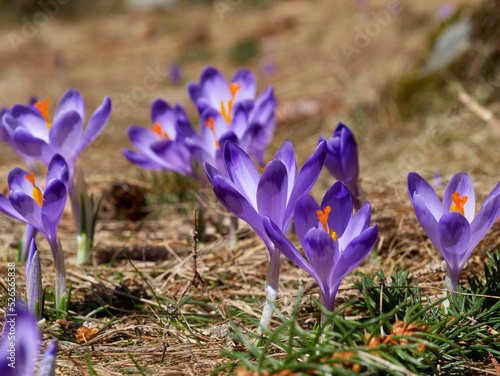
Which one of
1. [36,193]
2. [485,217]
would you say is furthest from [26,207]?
[485,217]

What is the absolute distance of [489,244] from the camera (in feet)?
6.55

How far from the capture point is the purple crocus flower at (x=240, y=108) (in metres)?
2.07

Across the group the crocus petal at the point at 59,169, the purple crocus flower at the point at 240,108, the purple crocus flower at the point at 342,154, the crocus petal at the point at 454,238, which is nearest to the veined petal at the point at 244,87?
the purple crocus flower at the point at 240,108

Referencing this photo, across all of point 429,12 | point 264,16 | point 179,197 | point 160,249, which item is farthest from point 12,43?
point 160,249

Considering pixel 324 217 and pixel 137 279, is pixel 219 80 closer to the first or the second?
pixel 137 279

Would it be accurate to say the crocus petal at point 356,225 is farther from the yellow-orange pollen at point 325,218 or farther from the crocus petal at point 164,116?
the crocus petal at point 164,116

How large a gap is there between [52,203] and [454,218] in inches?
38.8

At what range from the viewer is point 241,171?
1.32m

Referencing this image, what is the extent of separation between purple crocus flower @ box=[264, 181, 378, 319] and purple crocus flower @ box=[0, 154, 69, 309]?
23.0 inches

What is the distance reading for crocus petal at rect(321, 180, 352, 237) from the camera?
1.27 meters

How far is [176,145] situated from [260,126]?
0.34 m

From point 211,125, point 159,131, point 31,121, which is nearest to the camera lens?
point 31,121

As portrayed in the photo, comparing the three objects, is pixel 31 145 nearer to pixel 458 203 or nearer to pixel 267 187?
pixel 267 187

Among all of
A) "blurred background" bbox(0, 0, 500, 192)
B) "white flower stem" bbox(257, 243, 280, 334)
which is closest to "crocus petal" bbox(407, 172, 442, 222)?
"white flower stem" bbox(257, 243, 280, 334)
